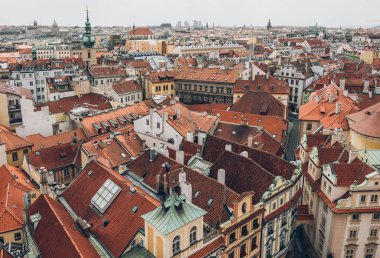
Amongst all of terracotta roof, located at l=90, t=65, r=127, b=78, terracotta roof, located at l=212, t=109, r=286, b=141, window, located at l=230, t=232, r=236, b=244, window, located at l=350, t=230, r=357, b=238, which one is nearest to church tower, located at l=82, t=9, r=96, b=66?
terracotta roof, located at l=90, t=65, r=127, b=78

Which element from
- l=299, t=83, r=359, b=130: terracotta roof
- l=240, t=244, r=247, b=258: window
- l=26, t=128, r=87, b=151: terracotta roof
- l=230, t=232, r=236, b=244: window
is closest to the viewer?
l=230, t=232, r=236, b=244: window

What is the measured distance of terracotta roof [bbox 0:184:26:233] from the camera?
4288 cm

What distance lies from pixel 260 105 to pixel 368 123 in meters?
30.5

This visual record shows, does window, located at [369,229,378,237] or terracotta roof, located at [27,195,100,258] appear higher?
terracotta roof, located at [27,195,100,258]

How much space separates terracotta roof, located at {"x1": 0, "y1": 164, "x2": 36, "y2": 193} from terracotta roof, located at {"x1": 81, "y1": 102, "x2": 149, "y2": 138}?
18220 mm

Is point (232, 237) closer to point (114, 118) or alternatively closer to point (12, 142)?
point (12, 142)

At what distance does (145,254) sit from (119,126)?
4540cm

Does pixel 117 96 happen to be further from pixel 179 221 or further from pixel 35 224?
pixel 179 221

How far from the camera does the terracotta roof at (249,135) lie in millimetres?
63569

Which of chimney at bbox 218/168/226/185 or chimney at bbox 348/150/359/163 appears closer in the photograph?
chimney at bbox 218/168/226/185

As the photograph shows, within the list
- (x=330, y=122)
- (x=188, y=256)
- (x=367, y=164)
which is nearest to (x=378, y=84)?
(x=330, y=122)

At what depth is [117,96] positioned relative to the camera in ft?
351

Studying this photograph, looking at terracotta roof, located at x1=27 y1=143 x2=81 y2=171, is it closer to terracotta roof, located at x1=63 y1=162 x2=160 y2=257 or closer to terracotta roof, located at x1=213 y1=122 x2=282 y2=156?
terracotta roof, located at x1=63 y1=162 x2=160 y2=257

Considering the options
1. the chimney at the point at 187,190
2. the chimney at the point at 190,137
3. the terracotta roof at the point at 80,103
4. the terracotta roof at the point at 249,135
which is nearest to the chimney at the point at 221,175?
the chimney at the point at 187,190
